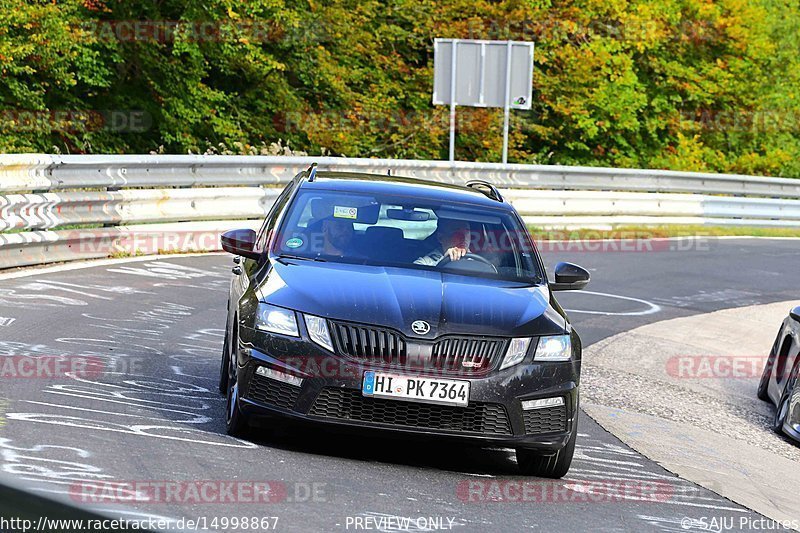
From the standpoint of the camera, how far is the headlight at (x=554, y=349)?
726 cm

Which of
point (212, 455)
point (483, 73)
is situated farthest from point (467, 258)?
point (483, 73)

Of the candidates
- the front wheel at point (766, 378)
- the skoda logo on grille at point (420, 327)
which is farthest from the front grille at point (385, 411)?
the front wheel at point (766, 378)

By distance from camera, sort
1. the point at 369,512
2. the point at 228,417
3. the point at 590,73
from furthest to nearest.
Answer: the point at 590,73, the point at 228,417, the point at 369,512

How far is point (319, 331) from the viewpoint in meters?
7.03

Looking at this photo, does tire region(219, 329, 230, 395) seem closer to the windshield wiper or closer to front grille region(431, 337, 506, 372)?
the windshield wiper

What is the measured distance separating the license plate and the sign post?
19.4 m

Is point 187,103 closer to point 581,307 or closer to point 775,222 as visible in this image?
point 775,222

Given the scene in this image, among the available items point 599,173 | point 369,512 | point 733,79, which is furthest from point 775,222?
point 369,512

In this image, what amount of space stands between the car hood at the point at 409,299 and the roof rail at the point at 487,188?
4.69 feet

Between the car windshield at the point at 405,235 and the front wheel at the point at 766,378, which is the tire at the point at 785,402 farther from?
the car windshield at the point at 405,235

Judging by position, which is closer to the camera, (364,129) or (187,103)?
(187,103)

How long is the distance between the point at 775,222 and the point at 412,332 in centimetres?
2367

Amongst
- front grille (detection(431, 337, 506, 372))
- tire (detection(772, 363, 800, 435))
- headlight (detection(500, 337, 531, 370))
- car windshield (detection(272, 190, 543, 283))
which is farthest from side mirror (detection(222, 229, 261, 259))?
tire (detection(772, 363, 800, 435))

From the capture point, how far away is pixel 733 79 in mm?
41094
